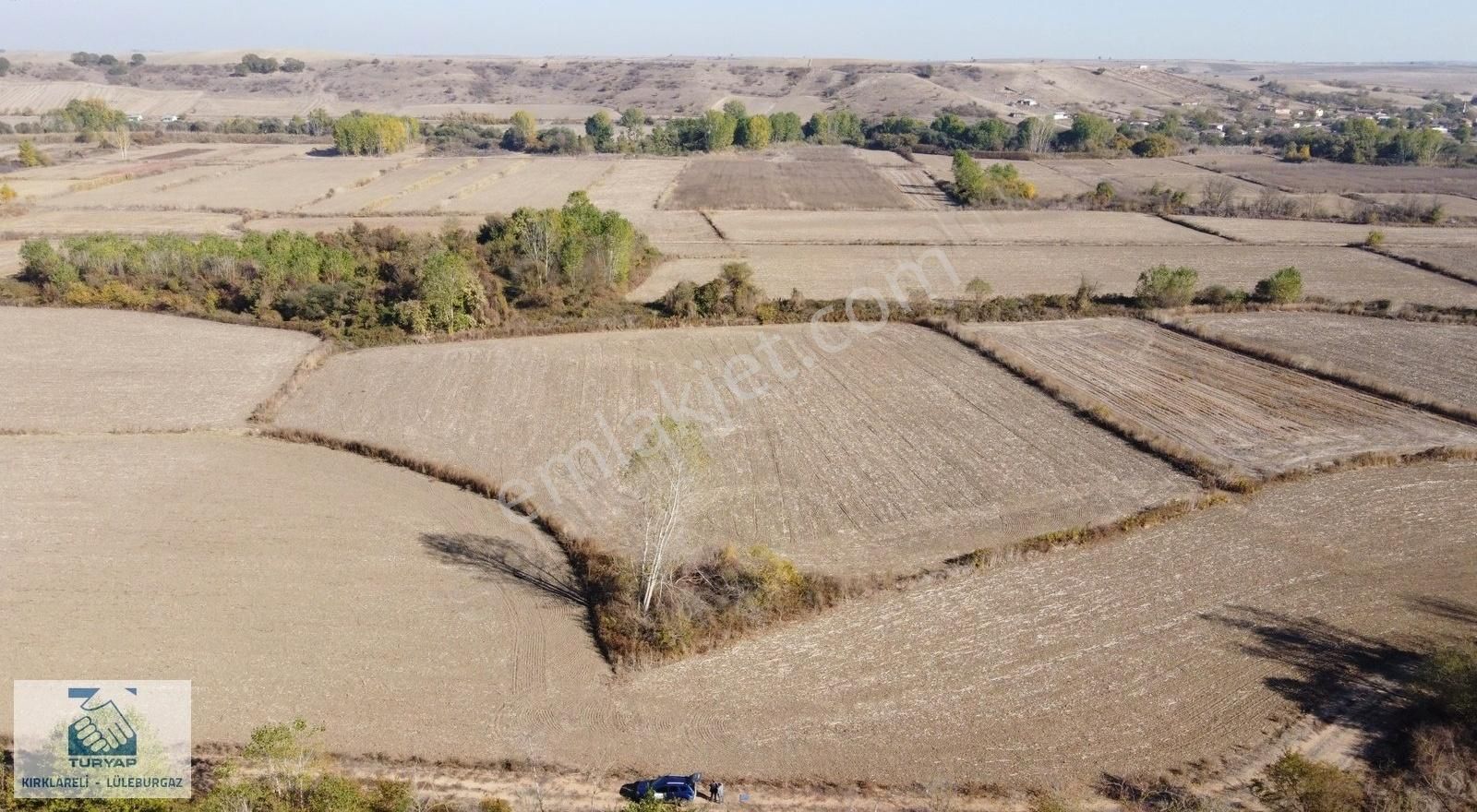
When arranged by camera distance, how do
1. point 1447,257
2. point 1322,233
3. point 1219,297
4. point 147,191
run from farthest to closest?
point 147,191
point 1322,233
point 1447,257
point 1219,297

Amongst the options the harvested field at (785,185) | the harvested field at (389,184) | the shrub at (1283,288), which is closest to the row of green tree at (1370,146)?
the harvested field at (785,185)

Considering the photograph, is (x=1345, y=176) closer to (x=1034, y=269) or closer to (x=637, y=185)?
(x=1034, y=269)

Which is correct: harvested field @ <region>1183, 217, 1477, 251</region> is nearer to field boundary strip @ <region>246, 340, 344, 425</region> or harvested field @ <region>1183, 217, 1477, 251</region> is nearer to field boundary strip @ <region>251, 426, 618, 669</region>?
field boundary strip @ <region>251, 426, 618, 669</region>

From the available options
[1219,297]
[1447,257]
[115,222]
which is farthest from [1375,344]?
[115,222]

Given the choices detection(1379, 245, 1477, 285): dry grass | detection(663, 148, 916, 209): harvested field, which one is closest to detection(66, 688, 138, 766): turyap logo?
detection(663, 148, 916, 209): harvested field

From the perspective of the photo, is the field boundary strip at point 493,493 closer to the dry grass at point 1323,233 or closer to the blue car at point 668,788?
the blue car at point 668,788

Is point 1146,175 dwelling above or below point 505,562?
above
